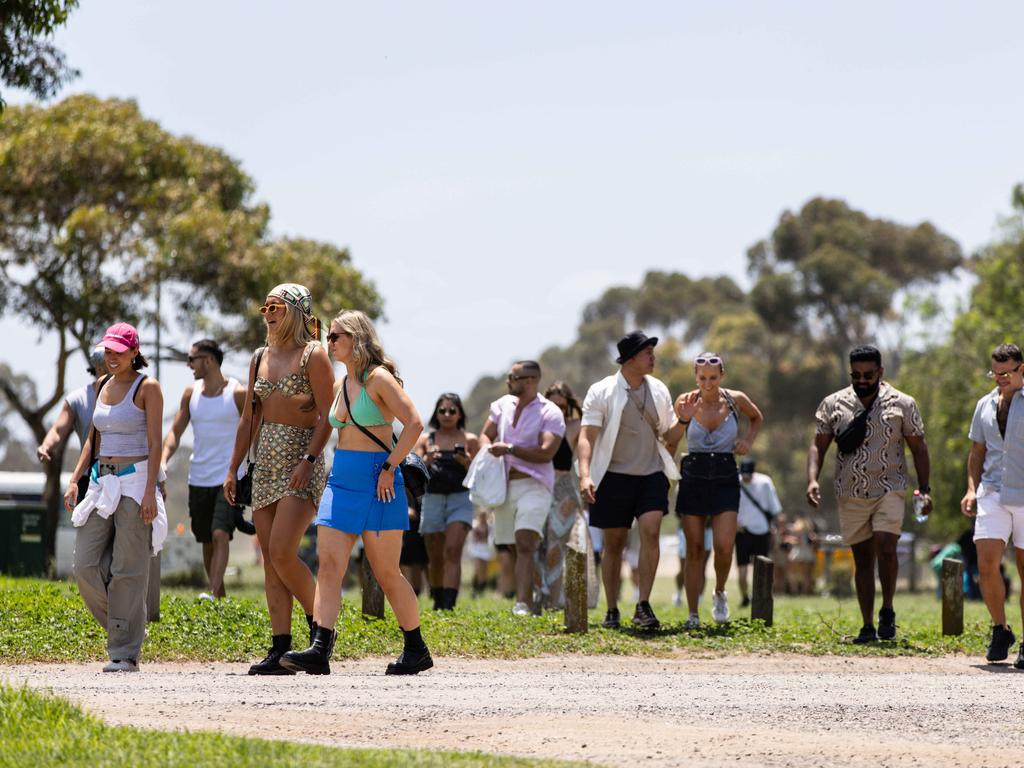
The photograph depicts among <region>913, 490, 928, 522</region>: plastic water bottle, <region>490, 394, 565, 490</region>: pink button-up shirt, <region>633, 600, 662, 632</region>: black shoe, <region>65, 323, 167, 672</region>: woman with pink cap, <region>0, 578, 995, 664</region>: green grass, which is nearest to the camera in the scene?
<region>65, 323, 167, 672</region>: woman with pink cap

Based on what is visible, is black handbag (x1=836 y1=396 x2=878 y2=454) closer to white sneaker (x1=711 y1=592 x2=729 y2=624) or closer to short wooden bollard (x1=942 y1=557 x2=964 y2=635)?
short wooden bollard (x1=942 y1=557 x2=964 y2=635)

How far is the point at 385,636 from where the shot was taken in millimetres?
11070

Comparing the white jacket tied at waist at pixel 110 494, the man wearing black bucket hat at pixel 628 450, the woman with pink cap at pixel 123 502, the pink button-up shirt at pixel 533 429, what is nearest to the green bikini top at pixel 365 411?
the woman with pink cap at pixel 123 502

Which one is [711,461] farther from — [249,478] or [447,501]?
[249,478]

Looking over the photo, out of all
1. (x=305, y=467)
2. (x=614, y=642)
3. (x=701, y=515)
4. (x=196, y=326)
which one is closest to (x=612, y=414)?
(x=701, y=515)

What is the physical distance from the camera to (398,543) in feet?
29.3

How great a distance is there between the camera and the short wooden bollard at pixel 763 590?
1300 centimetres

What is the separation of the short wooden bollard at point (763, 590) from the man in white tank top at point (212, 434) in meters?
4.12

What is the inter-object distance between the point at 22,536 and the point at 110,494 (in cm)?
1639

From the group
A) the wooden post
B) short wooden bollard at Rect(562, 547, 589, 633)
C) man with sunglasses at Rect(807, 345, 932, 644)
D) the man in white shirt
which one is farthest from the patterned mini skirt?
the man in white shirt

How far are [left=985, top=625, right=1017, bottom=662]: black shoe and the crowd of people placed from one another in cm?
2

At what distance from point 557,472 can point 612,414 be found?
1724mm

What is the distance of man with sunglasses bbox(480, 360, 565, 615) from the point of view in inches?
529

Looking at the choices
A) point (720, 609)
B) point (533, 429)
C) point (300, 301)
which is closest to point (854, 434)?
point (720, 609)
